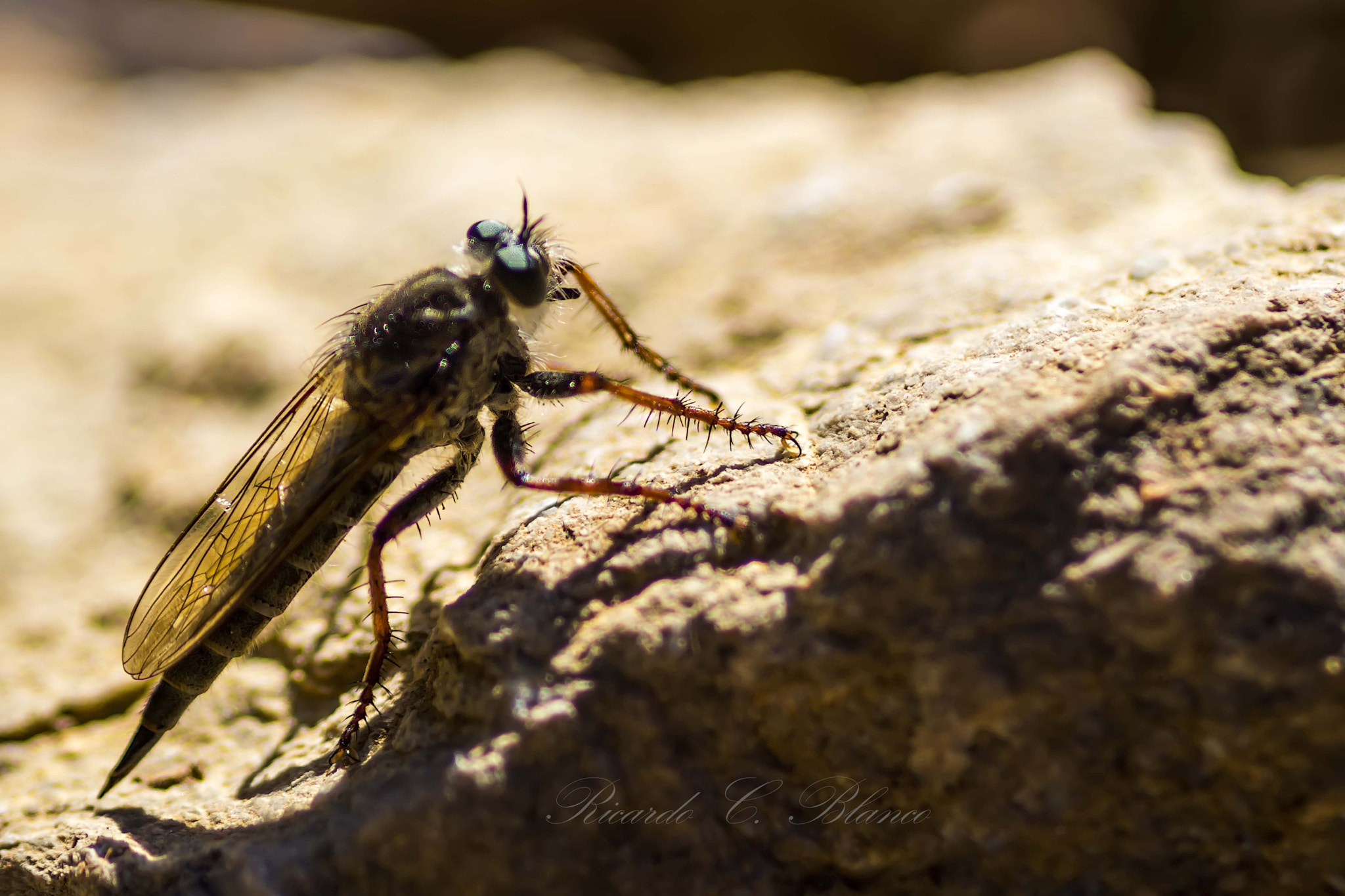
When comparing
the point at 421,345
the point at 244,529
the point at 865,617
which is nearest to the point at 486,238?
the point at 421,345

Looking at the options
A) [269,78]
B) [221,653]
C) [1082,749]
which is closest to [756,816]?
[1082,749]

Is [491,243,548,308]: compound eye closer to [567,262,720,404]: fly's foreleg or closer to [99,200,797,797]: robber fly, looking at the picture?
[99,200,797,797]: robber fly

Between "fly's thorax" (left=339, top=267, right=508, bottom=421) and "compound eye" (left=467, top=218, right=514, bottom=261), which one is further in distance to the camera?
"compound eye" (left=467, top=218, right=514, bottom=261)

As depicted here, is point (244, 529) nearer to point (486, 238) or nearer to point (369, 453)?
point (369, 453)

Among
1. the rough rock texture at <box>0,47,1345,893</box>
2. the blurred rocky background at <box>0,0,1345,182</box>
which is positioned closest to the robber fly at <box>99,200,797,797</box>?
the rough rock texture at <box>0,47,1345,893</box>

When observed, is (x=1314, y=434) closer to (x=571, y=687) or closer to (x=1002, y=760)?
(x=1002, y=760)

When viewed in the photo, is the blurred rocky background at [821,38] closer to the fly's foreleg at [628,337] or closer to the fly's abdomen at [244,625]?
the fly's foreleg at [628,337]

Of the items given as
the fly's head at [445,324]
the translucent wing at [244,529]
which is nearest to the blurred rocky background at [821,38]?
the fly's head at [445,324]
